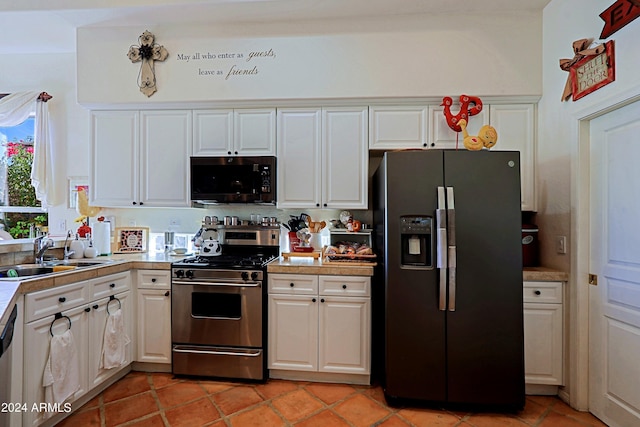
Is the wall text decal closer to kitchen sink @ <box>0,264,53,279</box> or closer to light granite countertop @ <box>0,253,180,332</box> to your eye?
light granite countertop @ <box>0,253,180,332</box>

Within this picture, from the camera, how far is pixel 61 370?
6.11ft

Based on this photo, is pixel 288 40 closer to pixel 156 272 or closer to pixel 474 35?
pixel 474 35

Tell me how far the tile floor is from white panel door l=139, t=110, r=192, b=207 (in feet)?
4.98

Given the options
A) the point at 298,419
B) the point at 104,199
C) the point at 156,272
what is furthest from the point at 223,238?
the point at 298,419

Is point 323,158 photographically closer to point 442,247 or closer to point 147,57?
point 442,247

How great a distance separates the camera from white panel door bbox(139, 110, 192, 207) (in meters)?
2.86

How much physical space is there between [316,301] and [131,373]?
1.62m

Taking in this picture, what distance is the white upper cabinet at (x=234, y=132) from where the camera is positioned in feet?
9.16

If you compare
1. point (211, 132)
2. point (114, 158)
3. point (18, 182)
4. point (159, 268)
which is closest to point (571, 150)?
point (211, 132)

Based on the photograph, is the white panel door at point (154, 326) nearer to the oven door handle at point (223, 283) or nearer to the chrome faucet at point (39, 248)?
the oven door handle at point (223, 283)

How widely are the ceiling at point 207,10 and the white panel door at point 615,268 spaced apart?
1.24m

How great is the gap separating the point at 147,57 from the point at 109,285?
192 centimetres

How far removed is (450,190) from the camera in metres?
2.05

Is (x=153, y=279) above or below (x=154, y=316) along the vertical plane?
above
